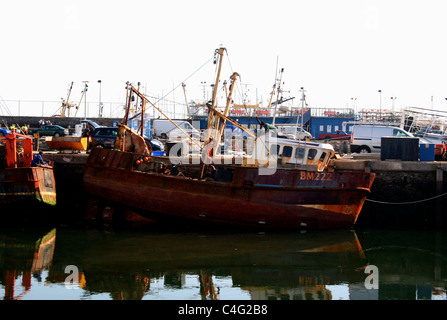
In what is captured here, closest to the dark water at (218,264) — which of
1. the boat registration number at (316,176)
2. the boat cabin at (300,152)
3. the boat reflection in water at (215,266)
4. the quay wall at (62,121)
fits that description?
the boat reflection in water at (215,266)

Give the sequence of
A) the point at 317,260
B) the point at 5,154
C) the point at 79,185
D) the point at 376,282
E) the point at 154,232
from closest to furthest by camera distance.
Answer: the point at 376,282 → the point at 317,260 → the point at 154,232 → the point at 5,154 → the point at 79,185

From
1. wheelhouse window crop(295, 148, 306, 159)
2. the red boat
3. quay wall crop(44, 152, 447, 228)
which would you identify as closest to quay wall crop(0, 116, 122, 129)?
the red boat

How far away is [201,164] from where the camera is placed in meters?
16.8

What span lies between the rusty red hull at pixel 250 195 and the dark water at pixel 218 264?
A: 49cm

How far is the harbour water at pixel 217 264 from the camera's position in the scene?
11.4 metres

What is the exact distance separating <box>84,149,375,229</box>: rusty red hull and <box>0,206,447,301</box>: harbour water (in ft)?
1.58

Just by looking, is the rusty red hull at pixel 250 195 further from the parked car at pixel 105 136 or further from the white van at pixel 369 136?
the white van at pixel 369 136

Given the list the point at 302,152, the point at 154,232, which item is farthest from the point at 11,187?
the point at 302,152

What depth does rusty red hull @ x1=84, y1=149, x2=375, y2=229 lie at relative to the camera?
16234 millimetres

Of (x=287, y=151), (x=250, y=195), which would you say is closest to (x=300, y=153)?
(x=287, y=151)

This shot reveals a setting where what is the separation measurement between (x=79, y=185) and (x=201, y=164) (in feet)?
18.3

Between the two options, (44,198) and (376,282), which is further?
(44,198)

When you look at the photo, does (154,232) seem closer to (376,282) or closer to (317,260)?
(317,260)

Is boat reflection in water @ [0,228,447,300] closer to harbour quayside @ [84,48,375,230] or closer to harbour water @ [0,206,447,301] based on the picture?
harbour water @ [0,206,447,301]
